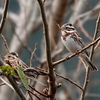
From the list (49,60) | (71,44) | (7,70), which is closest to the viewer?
(7,70)

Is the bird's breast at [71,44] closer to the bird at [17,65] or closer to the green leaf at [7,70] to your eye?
the bird at [17,65]

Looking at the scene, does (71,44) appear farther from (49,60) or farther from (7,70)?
(7,70)

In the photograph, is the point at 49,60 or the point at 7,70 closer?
the point at 7,70

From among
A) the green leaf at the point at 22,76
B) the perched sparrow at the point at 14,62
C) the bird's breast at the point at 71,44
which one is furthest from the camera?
the bird's breast at the point at 71,44

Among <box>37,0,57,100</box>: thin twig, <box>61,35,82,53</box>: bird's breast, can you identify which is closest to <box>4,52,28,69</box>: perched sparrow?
<box>37,0,57,100</box>: thin twig

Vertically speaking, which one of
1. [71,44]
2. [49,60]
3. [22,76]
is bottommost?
[22,76]

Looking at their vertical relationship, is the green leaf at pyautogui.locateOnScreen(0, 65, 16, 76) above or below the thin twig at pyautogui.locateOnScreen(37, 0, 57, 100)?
below

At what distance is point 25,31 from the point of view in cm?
497

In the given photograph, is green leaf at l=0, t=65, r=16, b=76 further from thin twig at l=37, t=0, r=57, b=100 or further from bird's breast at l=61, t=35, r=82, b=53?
bird's breast at l=61, t=35, r=82, b=53

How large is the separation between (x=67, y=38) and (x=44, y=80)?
42.4 inches

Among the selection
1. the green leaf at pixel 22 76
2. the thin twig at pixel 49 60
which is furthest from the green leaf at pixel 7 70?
the thin twig at pixel 49 60

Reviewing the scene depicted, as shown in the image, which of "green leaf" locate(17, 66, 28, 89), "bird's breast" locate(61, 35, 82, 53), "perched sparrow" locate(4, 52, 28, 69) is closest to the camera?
"green leaf" locate(17, 66, 28, 89)

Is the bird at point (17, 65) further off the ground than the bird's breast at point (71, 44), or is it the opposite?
the bird's breast at point (71, 44)

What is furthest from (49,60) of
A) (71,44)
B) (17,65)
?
(71,44)
